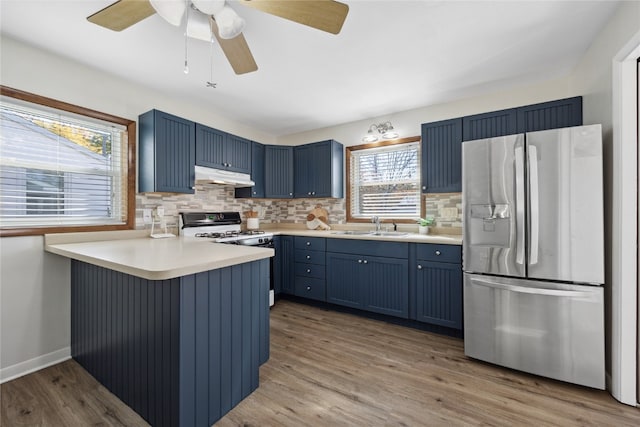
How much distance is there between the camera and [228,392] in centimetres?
158

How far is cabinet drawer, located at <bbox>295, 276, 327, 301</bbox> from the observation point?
3258mm

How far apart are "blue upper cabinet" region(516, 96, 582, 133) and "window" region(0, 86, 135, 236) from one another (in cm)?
366

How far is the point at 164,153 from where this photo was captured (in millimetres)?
2639

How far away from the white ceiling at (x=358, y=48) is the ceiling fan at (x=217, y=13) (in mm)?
300

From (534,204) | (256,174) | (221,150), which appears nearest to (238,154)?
(221,150)

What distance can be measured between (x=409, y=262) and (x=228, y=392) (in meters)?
1.90

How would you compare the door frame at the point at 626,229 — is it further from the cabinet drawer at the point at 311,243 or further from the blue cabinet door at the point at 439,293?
the cabinet drawer at the point at 311,243

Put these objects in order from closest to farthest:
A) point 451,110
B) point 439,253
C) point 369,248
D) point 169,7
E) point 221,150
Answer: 1. point 169,7
2. point 439,253
3. point 369,248
4. point 451,110
5. point 221,150

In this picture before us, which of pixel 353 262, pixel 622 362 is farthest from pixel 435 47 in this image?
pixel 622 362

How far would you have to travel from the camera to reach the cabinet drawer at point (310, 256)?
3.28 m

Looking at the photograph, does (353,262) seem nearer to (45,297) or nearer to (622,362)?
(622,362)

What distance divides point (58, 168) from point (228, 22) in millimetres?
1959

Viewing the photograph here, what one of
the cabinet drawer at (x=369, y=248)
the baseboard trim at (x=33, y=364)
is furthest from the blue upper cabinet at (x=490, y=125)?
the baseboard trim at (x=33, y=364)

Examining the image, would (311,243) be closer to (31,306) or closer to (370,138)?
(370,138)
